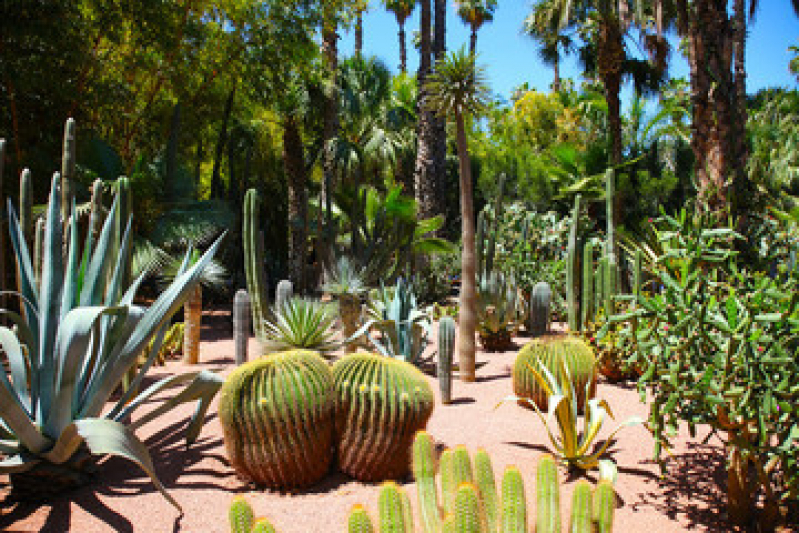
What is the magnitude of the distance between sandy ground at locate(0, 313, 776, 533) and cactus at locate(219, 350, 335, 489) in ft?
0.52

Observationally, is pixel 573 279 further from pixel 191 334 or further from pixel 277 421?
pixel 277 421

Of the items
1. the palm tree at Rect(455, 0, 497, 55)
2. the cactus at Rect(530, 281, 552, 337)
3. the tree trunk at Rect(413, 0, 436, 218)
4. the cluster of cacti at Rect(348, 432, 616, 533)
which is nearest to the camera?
the cluster of cacti at Rect(348, 432, 616, 533)

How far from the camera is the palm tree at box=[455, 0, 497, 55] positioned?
3303cm

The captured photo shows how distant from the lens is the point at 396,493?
2.32 m

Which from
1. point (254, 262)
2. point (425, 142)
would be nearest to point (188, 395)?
point (254, 262)

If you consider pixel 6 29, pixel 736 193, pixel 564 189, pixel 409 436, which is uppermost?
pixel 6 29

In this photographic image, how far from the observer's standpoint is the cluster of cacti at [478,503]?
2191 millimetres

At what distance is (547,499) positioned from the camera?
8.96 feet

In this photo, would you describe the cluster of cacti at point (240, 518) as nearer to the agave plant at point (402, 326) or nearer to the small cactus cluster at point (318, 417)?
the small cactus cluster at point (318, 417)

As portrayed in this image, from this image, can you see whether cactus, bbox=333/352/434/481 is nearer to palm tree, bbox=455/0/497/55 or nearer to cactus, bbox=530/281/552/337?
cactus, bbox=530/281/552/337

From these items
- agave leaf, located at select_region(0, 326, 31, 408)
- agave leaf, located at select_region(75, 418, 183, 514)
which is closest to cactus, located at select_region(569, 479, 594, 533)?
agave leaf, located at select_region(75, 418, 183, 514)

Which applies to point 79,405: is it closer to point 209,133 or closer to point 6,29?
point 6,29

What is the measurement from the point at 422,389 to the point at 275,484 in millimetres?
1185

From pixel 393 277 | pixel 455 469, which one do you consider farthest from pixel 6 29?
pixel 455 469
